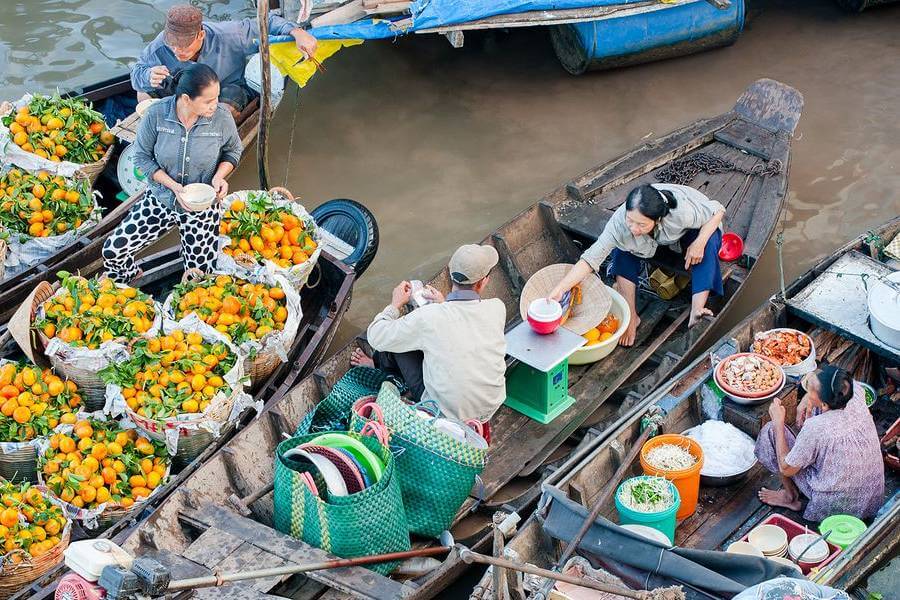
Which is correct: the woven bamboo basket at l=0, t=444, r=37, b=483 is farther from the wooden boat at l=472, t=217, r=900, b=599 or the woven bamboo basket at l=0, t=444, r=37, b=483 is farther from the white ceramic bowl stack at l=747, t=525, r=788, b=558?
the white ceramic bowl stack at l=747, t=525, r=788, b=558

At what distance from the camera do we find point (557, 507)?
447 centimetres

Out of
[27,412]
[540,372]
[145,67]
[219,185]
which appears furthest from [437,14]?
[27,412]

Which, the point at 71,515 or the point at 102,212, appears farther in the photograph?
the point at 102,212

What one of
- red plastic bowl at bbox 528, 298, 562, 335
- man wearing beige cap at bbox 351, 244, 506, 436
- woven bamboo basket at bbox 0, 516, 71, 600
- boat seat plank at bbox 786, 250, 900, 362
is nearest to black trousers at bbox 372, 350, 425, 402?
man wearing beige cap at bbox 351, 244, 506, 436

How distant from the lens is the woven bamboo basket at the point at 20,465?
5176mm

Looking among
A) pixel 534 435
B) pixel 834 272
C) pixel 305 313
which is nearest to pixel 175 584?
pixel 534 435

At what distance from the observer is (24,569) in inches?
186

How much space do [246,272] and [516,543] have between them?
219cm

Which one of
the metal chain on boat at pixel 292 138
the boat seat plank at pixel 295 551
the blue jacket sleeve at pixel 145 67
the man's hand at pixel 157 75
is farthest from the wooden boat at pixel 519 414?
the metal chain on boat at pixel 292 138

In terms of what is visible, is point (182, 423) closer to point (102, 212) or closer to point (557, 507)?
point (557, 507)

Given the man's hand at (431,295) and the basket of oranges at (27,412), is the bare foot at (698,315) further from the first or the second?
the basket of oranges at (27,412)

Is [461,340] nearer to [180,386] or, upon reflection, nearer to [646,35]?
[180,386]

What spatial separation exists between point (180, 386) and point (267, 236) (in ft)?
3.52

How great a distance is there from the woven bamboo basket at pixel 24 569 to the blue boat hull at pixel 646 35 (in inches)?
222
